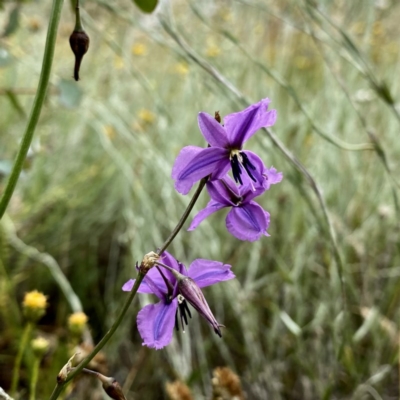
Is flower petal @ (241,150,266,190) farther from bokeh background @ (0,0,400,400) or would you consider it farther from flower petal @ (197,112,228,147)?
bokeh background @ (0,0,400,400)

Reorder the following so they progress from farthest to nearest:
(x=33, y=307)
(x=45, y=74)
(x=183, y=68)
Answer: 1. (x=183, y=68)
2. (x=33, y=307)
3. (x=45, y=74)

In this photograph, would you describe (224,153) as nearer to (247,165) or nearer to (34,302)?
(247,165)

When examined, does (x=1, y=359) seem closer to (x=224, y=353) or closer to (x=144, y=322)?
(x=224, y=353)

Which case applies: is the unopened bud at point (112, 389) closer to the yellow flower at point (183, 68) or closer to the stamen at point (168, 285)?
the stamen at point (168, 285)

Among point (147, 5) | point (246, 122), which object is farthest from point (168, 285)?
point (147, 5)

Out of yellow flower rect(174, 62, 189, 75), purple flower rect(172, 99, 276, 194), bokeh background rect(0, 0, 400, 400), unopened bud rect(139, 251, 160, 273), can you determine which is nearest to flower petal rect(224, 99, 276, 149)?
purple flower rect(172, 99, 276, 194)

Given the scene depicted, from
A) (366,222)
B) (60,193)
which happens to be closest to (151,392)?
(60,193)
